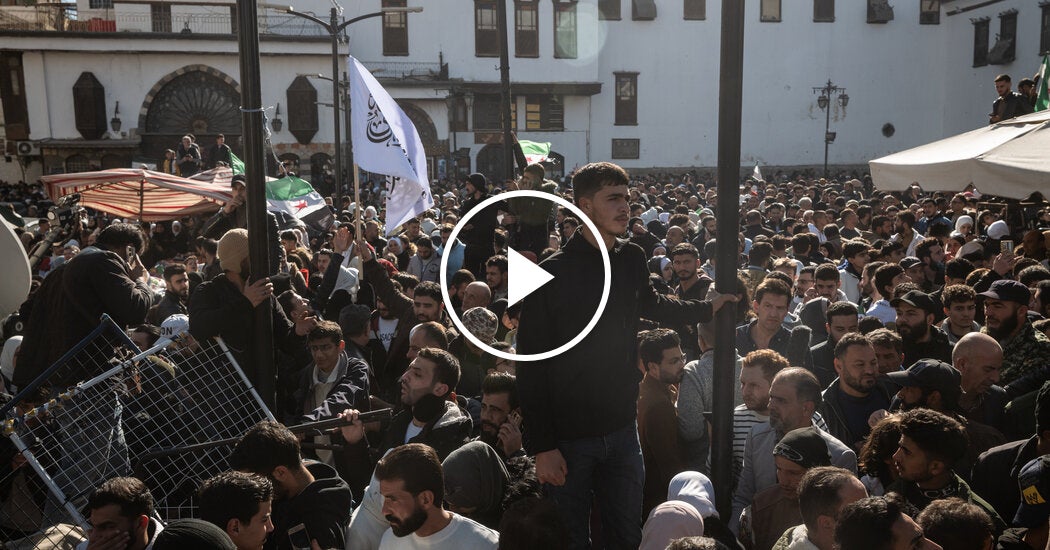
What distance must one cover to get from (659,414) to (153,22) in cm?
4028

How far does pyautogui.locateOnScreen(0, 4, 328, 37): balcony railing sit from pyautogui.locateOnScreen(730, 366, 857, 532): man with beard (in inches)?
1488

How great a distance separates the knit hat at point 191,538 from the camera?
2953 mm

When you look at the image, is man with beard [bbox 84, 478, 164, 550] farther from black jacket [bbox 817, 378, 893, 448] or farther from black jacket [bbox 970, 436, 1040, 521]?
black jacket [bbox 970, 436, 1040, 521]

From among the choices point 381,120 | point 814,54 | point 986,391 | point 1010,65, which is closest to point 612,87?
point 814,54

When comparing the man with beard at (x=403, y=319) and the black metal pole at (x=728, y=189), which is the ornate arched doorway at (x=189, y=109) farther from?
the black metal pole at (x=728, y=189)

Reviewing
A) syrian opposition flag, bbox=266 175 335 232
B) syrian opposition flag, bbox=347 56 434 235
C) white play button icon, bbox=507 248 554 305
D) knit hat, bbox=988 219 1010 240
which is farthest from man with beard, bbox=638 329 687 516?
syrian opposition flag, bbox=266 175 335 232

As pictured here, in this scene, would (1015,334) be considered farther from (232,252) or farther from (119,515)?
(119,515)

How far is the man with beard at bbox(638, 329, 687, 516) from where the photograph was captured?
5176 mm

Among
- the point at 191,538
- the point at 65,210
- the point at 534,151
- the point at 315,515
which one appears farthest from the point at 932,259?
the point at 534,151

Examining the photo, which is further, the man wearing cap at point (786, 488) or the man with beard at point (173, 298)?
the man with beard at point (173, 298)

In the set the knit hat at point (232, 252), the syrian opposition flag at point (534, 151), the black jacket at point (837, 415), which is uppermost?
the syrian opposition flag at point (534, 151)

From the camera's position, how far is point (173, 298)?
819 cm

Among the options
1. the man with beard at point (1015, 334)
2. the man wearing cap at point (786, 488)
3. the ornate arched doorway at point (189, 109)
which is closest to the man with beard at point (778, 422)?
the man wearing cap at point (786, 488)

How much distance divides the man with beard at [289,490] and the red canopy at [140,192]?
30.1 feet
